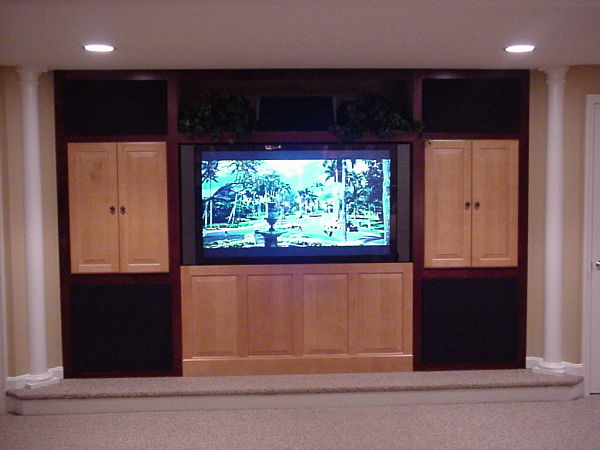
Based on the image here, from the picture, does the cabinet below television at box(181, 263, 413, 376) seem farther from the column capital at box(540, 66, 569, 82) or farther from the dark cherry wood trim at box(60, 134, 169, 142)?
the column capital at box(540, 66, 569, 82)

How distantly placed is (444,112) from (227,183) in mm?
1816

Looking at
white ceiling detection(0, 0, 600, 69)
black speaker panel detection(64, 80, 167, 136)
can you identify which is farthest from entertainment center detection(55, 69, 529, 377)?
white ceiling detection(0, 0, 600, 69)

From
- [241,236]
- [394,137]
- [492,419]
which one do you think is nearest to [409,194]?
[394,137]

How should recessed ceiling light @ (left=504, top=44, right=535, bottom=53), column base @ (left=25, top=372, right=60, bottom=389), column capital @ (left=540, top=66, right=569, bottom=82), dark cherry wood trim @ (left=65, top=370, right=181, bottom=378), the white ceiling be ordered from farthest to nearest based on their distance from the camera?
dark cherry wood trim @ (left=65, top=370, right=181, bottom=378), column capital @ (left=540, top=66, right=569, bottom=82), column base @ (left=25, top=372, right=60, bottom=389), recessed ceiling light @ (left=504, top=44, right=535, bottom=53), the white ceiling

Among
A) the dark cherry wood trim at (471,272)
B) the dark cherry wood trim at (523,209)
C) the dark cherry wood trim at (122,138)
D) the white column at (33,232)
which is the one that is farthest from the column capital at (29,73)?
the dark cherry wood trim at (523,209)

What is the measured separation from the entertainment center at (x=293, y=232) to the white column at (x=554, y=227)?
0.19 meters

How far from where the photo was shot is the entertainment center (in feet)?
16.5

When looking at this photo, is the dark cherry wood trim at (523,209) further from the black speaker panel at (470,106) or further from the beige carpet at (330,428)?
the beige carpet at (330,428)

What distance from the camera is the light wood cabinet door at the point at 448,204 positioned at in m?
5.11

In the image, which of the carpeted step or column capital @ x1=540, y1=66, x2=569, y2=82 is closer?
the carpeted step

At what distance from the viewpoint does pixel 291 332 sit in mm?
5145

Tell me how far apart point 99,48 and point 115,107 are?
903 mm

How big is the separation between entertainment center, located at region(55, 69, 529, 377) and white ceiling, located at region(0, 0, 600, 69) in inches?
15.6

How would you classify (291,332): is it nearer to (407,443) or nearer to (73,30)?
(407,443)
